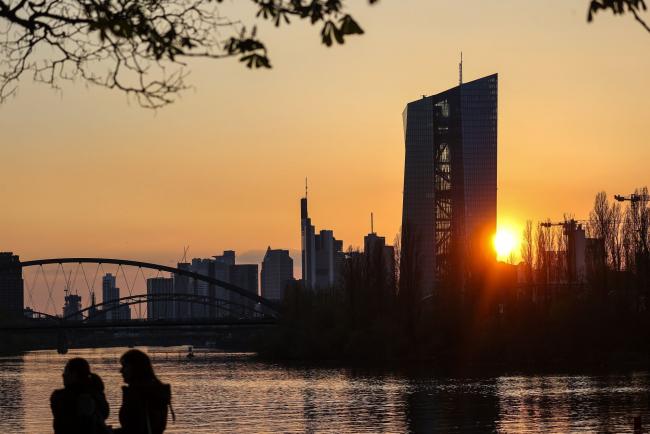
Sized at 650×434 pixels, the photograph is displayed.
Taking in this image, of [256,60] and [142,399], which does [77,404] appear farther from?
[256,60]

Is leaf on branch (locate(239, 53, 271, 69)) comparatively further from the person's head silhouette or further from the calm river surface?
the calm river surface

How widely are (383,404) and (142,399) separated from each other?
4208cm

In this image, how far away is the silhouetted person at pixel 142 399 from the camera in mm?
12070

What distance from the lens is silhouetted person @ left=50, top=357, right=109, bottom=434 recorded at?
40.0 ft

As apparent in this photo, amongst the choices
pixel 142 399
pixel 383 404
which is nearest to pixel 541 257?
pixel 383 404

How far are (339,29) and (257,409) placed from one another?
147ft

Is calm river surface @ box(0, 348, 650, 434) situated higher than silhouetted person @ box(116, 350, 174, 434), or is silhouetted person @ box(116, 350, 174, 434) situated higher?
silhouetted person @ box(116, 350, 174, 434)

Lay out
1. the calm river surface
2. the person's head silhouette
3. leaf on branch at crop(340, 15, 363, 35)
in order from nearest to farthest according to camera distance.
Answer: leaf on branch at crop(340, 15, 363, 35) → the person's head silhouette → the calm river surface

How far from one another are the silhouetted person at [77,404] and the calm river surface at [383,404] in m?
28.3

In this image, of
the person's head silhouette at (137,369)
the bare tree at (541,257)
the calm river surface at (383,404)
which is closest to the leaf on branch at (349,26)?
the person's head silhouette at (137,369)

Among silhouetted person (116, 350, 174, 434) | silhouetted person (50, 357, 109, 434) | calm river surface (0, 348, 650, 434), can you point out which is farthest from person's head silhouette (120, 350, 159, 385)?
calm river surface (0, 348, 650, 434)

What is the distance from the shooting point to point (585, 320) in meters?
82.7

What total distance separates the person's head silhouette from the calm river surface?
93.0ft

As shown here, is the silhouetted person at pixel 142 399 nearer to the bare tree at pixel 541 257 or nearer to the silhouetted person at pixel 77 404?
the silhouetted person at pixel 77 404
